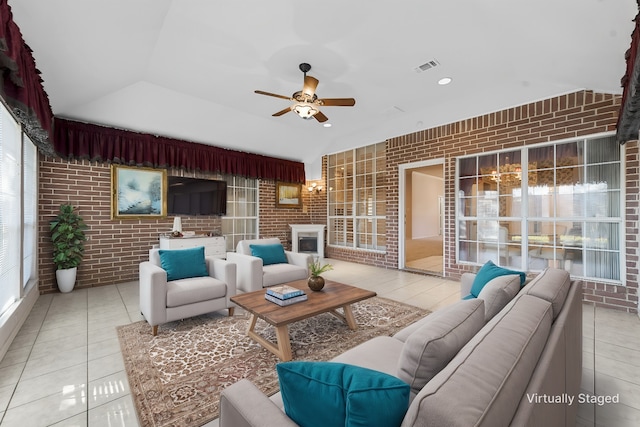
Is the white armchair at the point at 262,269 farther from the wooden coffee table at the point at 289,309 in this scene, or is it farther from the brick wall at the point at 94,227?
the brick wall at the point at 94,227

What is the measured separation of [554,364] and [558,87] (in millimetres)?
4294

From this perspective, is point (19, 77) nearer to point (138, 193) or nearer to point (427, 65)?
point (138, 193)

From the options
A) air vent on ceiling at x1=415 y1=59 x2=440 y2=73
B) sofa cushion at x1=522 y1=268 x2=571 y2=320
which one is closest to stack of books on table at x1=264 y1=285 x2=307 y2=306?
sofa cushion at x1=522 y1=268 x2=571 y2=320

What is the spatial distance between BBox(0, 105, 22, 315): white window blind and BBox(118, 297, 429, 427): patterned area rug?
1121mm

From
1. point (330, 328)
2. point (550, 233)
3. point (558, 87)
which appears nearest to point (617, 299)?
point (550, 233)

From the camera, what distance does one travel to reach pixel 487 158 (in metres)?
4.61

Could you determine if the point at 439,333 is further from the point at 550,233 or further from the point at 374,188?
the point at 374,188

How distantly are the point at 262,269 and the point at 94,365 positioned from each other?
182cm

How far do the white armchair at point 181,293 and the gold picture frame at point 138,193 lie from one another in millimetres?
2156

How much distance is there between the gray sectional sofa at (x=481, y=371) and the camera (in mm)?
654

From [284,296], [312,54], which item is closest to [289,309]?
[284,296]

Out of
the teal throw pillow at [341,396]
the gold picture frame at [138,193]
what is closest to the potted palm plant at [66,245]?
the gold picture frame at [138,193]

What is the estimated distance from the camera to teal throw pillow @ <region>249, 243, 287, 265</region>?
4.02 meters

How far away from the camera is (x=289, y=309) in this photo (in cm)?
242
